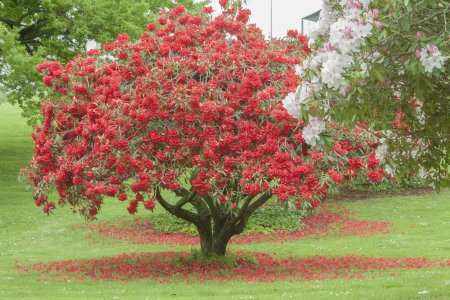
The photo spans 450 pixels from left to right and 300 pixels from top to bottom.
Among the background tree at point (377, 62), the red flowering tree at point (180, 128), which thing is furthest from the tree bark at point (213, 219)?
the background tree at point (377, 62)

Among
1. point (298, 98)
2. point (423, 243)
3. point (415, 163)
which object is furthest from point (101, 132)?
point (423, 243)

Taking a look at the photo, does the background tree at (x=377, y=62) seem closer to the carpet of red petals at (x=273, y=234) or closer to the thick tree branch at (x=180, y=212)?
the thick tree branch at (x=180, y=212)

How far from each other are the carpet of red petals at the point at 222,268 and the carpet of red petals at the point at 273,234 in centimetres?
425

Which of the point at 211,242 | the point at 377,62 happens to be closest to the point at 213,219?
the point at 211,242

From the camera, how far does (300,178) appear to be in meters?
14.0

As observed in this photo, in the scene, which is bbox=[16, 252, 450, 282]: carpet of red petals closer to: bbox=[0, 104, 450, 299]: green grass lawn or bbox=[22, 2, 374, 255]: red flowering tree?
bbox=[0, 104, 450, 299]: green grass lawn

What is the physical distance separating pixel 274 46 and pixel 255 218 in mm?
10346

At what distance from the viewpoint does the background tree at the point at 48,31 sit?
29875 mm

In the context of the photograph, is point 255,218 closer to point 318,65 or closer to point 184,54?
point 184,54

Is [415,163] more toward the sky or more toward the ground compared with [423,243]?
more toward the sky

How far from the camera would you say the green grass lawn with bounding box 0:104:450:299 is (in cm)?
1363

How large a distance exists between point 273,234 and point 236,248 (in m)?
3.38

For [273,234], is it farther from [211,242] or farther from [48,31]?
[48,31]

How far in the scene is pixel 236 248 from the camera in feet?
70.2
